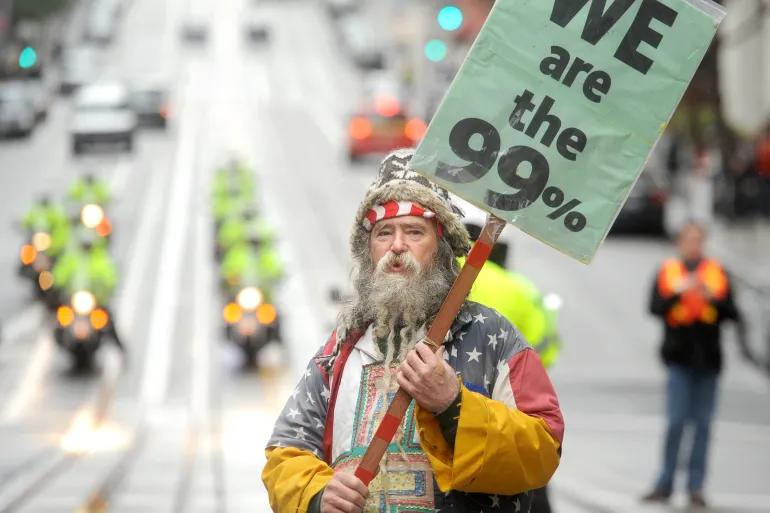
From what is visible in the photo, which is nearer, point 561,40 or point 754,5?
point 561,40

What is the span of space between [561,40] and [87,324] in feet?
54.3

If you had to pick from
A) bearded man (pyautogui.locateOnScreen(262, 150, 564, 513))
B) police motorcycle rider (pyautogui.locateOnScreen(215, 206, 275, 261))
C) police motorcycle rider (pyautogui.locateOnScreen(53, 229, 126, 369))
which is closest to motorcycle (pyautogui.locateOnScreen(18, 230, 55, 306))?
police motorcycle rider (pyautogui.locateOnScreen(215, 206, 275, 261))

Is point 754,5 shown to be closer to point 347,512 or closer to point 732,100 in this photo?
point 732,100

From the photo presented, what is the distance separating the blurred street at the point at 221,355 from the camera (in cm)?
1338

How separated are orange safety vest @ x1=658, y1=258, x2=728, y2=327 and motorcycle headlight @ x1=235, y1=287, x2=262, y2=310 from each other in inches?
430

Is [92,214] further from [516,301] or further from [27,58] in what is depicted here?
[516,301]

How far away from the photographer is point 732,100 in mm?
51469

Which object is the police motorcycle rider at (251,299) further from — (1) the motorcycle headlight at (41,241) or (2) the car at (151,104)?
(2) the car at (151,104)

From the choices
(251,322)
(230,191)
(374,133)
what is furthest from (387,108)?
(251,322)

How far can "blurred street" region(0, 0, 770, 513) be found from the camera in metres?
13.4

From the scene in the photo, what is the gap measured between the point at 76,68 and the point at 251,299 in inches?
1883

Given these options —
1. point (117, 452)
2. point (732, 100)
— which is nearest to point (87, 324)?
point (117, 452)

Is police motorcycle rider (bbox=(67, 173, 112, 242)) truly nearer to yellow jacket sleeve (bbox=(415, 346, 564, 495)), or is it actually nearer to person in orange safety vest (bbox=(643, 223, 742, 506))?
person in orange safety vest (bbox=(643, 223, 742, 506))

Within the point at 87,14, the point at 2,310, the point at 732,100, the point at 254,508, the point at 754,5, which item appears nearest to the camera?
the point at 254,508
